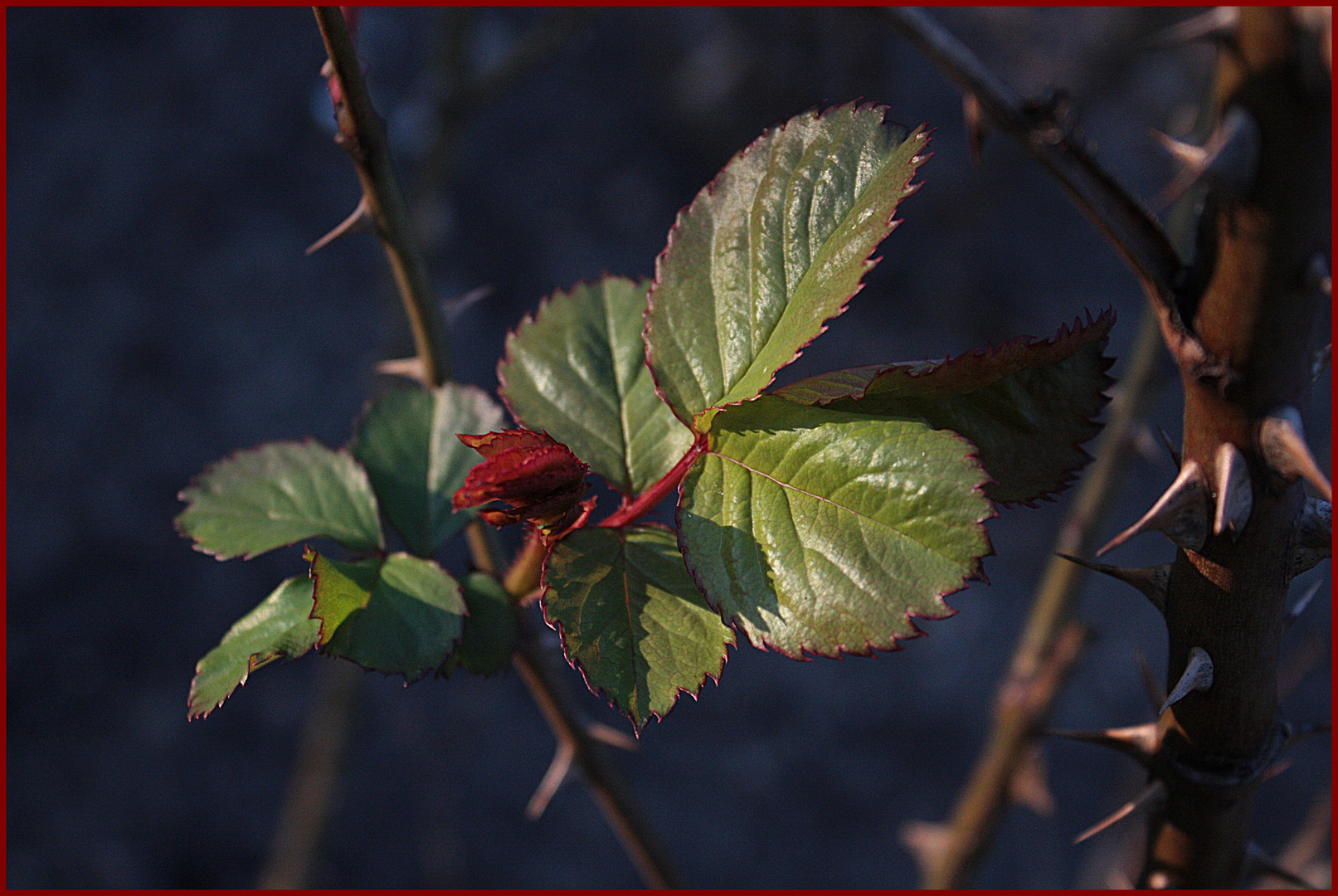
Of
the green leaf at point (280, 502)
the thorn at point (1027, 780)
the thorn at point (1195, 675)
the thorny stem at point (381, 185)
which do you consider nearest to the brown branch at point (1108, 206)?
the thorn at point (1195, 675)

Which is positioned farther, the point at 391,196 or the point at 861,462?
the point at 391,196

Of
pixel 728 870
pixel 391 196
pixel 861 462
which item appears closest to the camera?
pixel 861 462

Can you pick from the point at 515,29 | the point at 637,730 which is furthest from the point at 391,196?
the point at 515,29

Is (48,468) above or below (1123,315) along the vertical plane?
above

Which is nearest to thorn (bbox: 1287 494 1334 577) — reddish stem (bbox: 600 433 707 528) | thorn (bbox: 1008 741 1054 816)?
reddish stem (bbox: 600 433 707 528)

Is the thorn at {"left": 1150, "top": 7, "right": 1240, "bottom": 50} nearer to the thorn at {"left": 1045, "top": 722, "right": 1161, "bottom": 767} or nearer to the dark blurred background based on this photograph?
the thorn at {"left": 1045, "top": 722, "right": 1161, "bottom": 767}

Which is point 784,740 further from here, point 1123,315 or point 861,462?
point 861,462

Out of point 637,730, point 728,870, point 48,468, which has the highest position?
point 637,730
